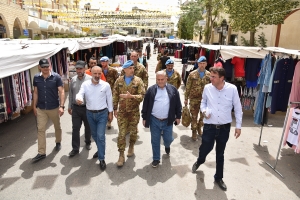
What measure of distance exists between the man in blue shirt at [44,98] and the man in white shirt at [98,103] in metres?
0.67

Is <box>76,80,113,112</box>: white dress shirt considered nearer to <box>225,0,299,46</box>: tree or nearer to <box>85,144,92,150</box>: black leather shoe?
<box>85,144,92,150</box>: black leather shoe

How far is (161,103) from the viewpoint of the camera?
4.14 m

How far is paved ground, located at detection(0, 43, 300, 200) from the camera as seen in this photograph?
12.1 feet

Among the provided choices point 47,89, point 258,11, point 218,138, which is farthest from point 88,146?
point 258,11

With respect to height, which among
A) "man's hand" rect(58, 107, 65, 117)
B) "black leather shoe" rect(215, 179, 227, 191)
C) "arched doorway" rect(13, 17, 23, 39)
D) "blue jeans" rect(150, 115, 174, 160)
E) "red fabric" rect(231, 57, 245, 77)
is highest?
"arched doorway" rect(13, 17, 23, 39)

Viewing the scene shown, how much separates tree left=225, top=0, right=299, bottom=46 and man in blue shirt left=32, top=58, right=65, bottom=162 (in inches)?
558

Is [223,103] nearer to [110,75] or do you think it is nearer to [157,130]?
[157,130]

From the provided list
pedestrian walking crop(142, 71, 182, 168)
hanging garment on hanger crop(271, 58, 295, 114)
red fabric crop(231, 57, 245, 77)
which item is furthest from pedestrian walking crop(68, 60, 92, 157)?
red fabric crop(231, 57, 245, 77)

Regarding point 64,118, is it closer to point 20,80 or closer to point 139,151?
point 20,80

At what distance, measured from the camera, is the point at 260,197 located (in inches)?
144

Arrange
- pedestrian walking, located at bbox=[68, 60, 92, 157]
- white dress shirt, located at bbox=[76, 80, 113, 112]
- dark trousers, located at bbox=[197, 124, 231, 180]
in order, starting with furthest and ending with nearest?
1. pedestrian walking, located at bbox=[68, 60, 92, 157]
2. white dress shirt, located at bbox=[76, 80, 113, 112]
3. dark trousers, located at bbox=[197, 124, 231, 180]

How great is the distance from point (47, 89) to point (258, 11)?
14.7 meters

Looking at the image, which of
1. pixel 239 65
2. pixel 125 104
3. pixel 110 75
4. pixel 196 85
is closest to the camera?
pixel 125 104

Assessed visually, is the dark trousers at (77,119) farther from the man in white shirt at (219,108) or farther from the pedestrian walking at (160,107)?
the man in white shirt at (219,108)
